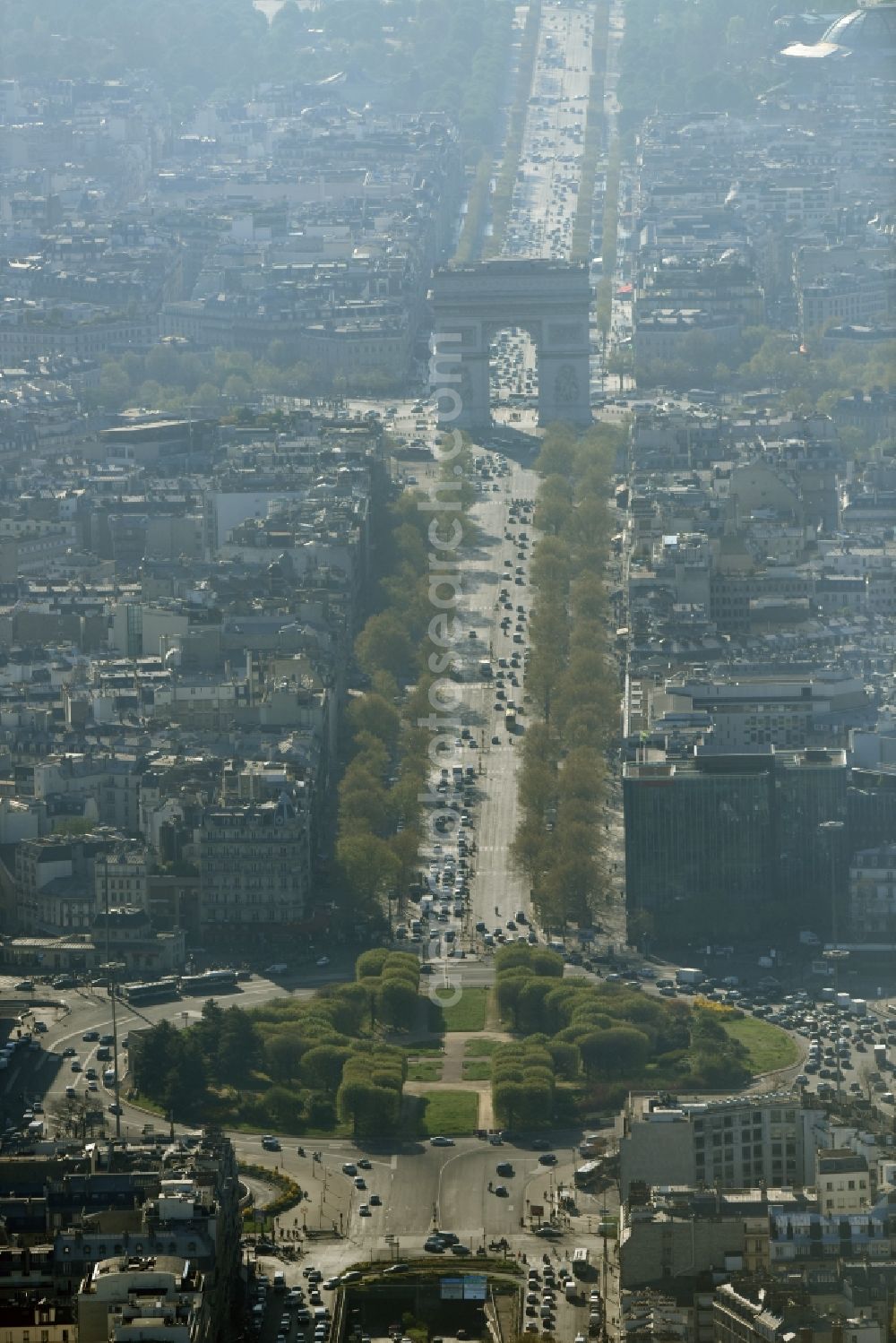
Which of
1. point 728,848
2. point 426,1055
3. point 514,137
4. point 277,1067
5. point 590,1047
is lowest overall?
point 426,1055

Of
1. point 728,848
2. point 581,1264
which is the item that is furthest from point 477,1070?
point 581,1264

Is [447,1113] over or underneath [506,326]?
underneath

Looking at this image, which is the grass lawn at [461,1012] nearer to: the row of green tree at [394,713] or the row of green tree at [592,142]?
the row of green tree at [394,713]

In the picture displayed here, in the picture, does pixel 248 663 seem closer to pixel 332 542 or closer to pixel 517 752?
pixel 517 752

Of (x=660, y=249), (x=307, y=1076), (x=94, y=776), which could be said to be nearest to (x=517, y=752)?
(x=94, y=776)

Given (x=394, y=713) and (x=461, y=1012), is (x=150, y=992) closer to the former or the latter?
(x=461, y=1012)

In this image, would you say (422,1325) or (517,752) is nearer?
(422,1325)

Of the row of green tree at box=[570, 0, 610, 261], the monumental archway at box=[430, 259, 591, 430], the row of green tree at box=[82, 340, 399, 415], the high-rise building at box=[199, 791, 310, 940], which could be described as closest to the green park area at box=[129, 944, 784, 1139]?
the high-rise building at box=[199, 791, 310, 940]
